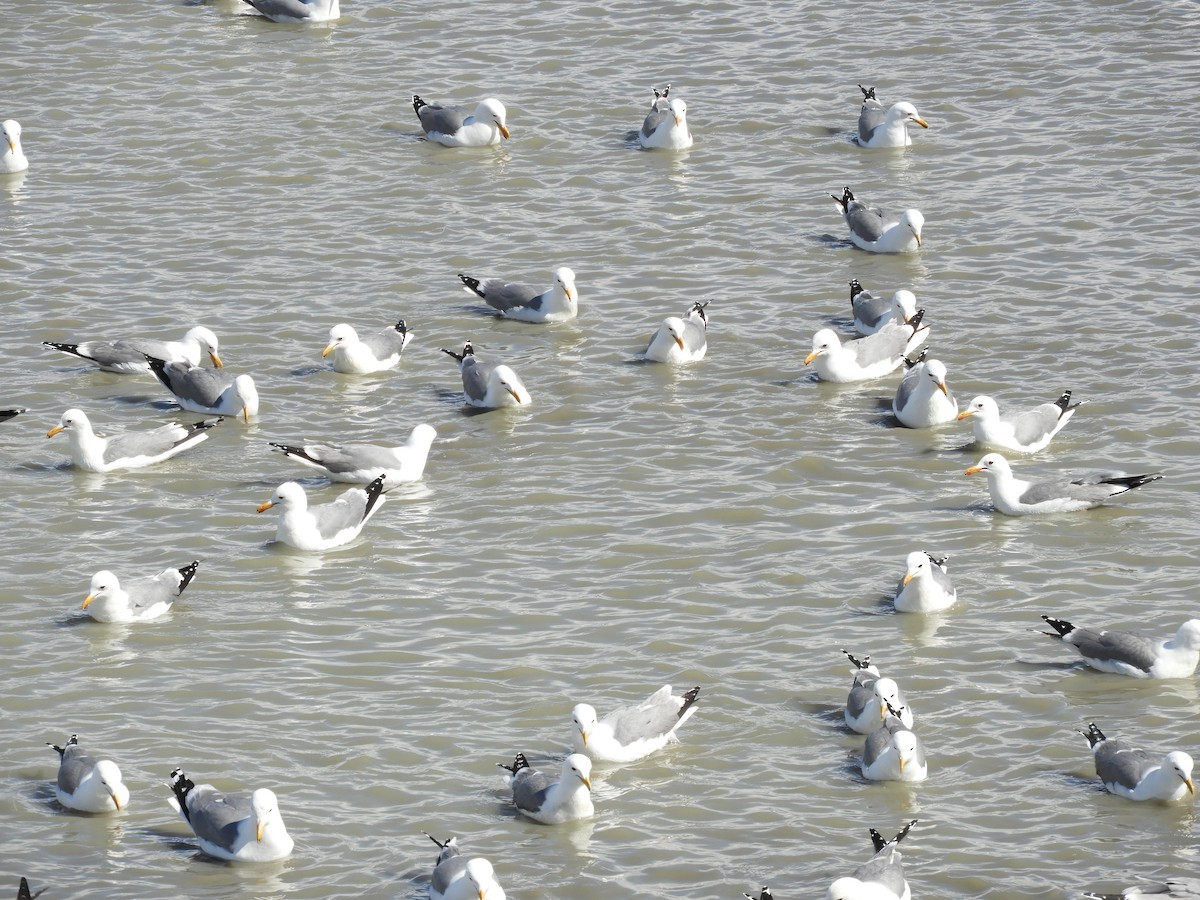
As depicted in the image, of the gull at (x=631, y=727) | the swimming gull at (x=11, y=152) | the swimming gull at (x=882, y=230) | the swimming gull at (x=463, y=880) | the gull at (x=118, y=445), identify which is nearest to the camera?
the swimming gull at (x=463, y=880)

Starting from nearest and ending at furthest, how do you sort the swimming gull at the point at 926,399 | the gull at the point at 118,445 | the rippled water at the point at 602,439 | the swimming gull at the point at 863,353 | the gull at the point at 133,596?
the rippled water at the point at 602,439, the gull at the point at 133,596, the gull at the point at 118,445, the swimming gull at the point at 926,399, the swimming gull at the point at 863,353

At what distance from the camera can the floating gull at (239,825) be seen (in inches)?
495

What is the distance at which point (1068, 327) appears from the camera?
20531 mm

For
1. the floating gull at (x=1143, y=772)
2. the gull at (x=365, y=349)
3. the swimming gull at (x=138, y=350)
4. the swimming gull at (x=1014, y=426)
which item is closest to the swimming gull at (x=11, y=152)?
the swimming gull at (x=138, y=350)

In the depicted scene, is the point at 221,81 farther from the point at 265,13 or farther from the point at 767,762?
the point at 767,762

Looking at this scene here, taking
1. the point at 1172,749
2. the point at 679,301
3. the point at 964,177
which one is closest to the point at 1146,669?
the point at 1172,749

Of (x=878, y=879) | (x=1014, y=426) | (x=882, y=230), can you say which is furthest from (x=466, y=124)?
(x=878, y=879)

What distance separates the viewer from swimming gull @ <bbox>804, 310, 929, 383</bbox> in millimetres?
19828

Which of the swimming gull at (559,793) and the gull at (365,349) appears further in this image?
the gull at (365,349)

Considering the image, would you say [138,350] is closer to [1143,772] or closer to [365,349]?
[365,349]

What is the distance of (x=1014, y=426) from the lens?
18188mm

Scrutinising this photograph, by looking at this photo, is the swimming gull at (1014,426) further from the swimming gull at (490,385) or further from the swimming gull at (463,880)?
the swimming gull at (463,880)

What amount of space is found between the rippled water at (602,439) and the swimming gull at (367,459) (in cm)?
30

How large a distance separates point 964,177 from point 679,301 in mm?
4918
